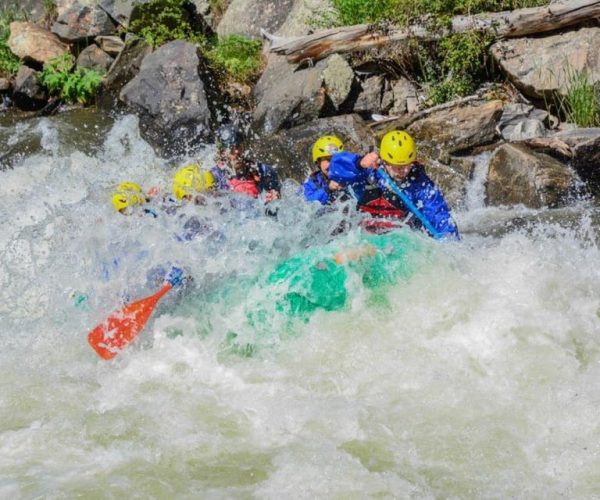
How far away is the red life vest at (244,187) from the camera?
18.5ft

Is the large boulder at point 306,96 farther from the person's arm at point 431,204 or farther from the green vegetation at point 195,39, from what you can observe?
the person's arm at point 431,204

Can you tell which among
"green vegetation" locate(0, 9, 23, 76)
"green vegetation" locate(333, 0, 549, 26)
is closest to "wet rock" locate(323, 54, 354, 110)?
"green vegetation" locate(333, 0, 549, 26)

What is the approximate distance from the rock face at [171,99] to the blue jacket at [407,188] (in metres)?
3.32

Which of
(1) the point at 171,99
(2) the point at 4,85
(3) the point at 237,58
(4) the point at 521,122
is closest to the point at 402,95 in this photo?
(4) the point at 521,122

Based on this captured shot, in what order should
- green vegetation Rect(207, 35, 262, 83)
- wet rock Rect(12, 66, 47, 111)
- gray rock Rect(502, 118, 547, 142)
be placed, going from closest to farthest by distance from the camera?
gray rock Rect(502, 118, 547, 142)
green vegetation Rect(207, 35, 262, 83)
wet rock Rect(12, 66, 47, 111)

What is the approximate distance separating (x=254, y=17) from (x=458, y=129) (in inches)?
166

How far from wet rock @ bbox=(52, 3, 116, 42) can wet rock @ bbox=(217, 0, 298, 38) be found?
5.09ft

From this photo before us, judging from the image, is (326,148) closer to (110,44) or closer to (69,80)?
(69,80)

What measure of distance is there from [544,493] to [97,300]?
3.13 m

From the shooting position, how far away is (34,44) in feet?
34.8

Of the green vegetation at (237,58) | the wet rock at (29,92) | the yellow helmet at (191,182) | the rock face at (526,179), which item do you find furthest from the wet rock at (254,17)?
the yellow helmet at (191,182)

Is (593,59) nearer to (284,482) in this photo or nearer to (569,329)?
(569,329)

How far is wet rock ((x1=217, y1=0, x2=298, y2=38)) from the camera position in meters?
10.5

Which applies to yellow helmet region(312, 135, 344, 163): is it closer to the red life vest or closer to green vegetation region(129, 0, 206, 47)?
the red life vest
